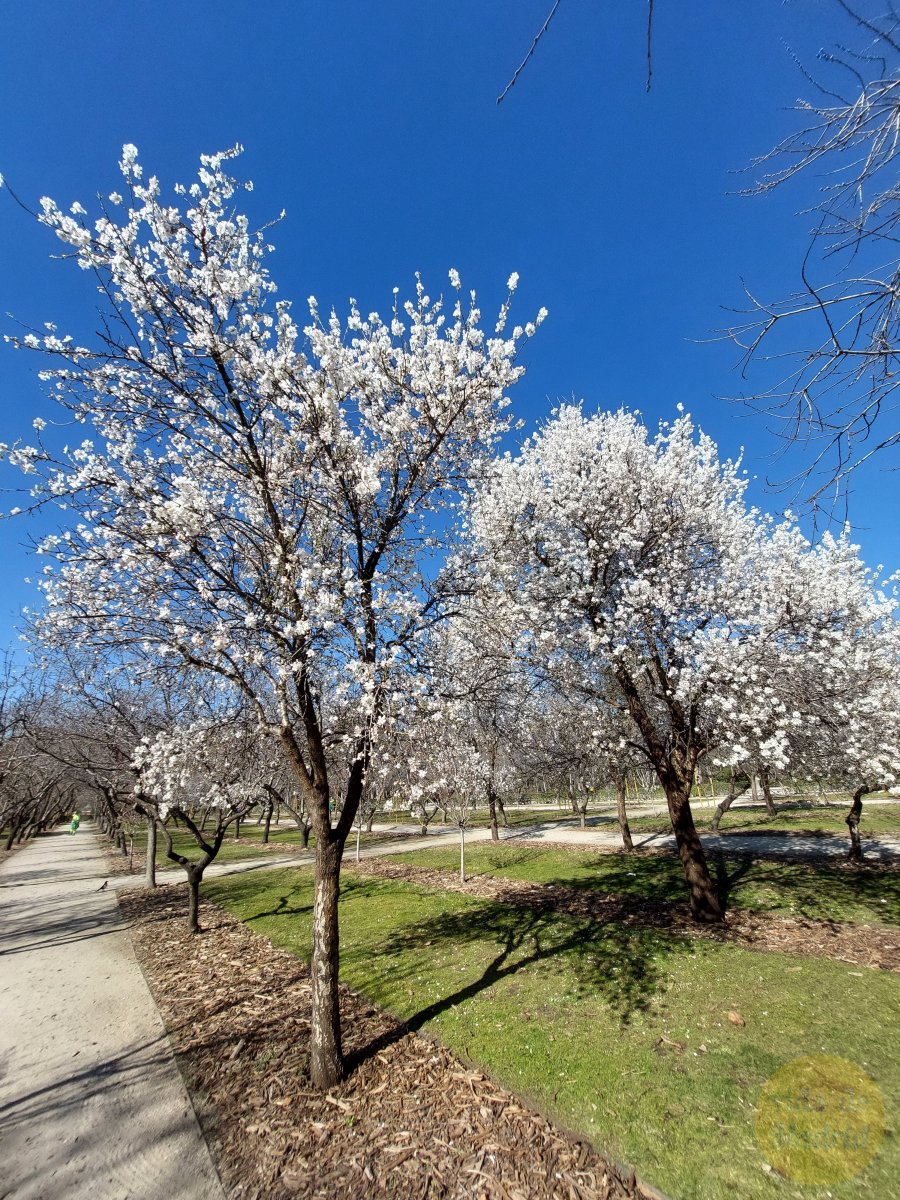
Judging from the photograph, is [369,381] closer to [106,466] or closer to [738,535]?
[106,466]

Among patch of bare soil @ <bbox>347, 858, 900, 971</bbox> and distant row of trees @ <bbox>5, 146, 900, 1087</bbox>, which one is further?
patch of bare soil @ <bbox>347, 858, 900, 971</bbox>

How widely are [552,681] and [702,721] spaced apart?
3369mm

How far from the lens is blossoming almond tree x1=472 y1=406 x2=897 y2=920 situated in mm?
9648

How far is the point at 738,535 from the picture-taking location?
11508 millimetres

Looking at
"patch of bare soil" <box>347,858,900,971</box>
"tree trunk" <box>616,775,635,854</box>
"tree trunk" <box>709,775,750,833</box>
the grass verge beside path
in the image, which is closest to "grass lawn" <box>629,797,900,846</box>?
"tree trunk" <box>709,775,750,833</box>

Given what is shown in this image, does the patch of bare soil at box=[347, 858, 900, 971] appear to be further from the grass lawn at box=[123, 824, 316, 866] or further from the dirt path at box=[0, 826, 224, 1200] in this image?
the grass lawn at box=[123, 824, 316, 866]

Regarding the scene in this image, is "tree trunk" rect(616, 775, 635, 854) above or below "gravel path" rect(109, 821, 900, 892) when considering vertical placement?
above

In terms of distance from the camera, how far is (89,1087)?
19.7 ft

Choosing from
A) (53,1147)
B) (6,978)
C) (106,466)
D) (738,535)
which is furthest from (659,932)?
(6,978)

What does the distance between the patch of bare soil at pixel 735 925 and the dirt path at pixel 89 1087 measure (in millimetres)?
8035

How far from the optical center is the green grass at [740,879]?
35.6 feet

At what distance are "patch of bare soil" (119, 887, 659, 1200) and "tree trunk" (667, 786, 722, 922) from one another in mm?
6371

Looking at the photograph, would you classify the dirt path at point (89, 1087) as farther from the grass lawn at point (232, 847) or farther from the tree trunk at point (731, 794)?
the tree trunk at point (731, 794)

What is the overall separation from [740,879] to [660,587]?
856cm
